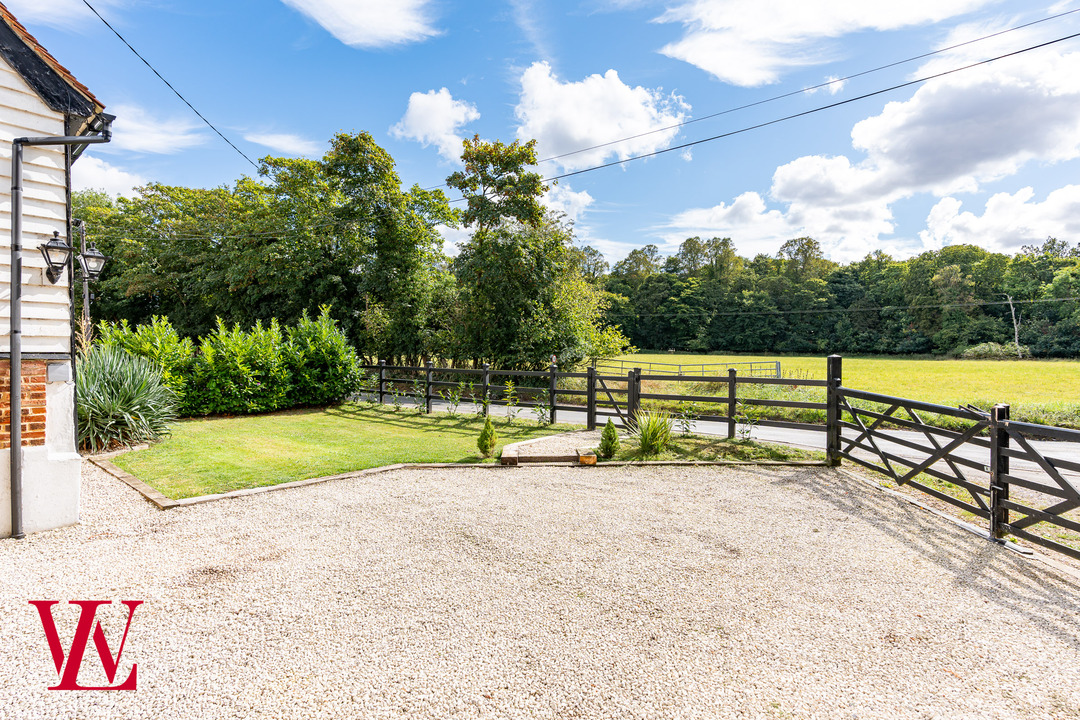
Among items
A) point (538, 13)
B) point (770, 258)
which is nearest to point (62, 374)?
point (538, 13)

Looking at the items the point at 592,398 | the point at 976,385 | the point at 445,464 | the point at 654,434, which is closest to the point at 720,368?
the point at 976,385

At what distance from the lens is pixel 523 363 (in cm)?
1786

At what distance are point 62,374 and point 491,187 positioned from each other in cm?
1687

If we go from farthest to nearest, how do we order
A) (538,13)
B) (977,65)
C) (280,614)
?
(538,13)
(977,65)
(280,614)

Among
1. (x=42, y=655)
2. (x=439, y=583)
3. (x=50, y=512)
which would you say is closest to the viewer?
(x=42, y=655)

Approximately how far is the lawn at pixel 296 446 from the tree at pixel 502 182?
32.7ft

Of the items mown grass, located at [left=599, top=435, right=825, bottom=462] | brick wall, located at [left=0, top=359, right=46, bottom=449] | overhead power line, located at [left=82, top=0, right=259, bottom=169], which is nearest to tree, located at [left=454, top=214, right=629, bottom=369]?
overhead power line, located at [left=82, top=0, right=259, bottom=169]

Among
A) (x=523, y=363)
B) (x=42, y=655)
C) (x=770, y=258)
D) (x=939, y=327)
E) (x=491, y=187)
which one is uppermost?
(x=770, y=258)

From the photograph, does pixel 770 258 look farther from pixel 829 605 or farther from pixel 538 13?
pixel 829 605

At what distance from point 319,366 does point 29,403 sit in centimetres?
860

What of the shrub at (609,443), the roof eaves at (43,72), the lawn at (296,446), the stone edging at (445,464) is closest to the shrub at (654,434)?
the stone edging at (445,464)

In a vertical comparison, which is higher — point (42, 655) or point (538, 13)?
point (538, 13)

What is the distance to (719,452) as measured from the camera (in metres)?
7.75

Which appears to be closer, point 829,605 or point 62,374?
point 829,605
